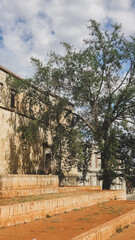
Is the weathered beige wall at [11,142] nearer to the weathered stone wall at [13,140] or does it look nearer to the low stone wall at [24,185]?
the weathered stone wall at [13,140]

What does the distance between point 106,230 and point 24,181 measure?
775 centimetres

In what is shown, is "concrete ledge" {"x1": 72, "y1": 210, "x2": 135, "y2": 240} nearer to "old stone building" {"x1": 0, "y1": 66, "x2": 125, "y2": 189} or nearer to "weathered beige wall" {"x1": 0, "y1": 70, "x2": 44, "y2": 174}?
"old stone building" {"x1": 0, "y1": 66, "x2": 125, "y2": 189}

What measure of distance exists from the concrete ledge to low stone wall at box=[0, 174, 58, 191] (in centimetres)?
612

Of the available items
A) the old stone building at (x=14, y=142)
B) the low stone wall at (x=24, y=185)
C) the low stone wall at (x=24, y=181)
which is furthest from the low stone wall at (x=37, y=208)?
the old stone building at (x=14, y=142)

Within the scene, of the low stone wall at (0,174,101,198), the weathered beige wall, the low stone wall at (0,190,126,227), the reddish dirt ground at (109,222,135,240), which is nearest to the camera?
the reddish dirt ground at (109,222,135,240)

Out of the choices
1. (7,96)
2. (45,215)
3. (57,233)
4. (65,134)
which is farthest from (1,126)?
(57,233)

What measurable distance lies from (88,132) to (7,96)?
6580 millimetres

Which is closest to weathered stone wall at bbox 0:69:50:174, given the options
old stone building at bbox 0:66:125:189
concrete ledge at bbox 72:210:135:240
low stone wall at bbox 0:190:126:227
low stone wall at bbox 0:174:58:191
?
old stone building at bbox 0:66:125:189

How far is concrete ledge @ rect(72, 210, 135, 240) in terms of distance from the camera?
4788 millimetres

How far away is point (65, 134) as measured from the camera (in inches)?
728

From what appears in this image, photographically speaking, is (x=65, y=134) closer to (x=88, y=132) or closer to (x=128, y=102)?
(x=88, y=132)

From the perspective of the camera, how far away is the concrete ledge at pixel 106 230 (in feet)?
15.7

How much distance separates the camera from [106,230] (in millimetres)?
5605

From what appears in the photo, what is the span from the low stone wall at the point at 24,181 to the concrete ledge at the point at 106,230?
6121 millimetres
